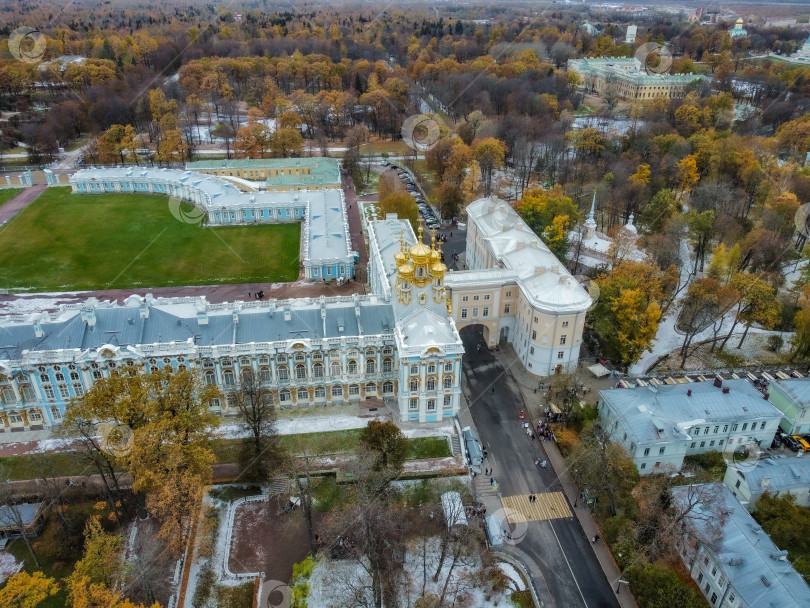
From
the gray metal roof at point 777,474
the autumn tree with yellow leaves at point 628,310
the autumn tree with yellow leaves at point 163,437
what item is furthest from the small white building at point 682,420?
the autumn tree with yellow leaves at point 163,437

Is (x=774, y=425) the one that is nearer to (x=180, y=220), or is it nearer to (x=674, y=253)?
(x=674, y=253)

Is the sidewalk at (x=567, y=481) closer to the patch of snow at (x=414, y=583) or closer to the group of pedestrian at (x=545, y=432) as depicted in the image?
the group of pedestrian at (x=545, y=432)

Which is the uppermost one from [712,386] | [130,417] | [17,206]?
[130,417]

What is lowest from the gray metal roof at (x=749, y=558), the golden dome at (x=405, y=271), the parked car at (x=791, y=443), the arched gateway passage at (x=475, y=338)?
the arched gateway passage at (x=475, y=338)

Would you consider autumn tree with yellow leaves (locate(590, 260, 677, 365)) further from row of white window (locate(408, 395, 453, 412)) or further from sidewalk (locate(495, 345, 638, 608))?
row of white window (locate(408, 395, 453, 412))

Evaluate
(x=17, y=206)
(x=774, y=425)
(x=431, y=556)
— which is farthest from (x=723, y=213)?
(x=17, y=206)

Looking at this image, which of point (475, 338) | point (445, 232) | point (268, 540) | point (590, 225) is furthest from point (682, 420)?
point (445, 232)
